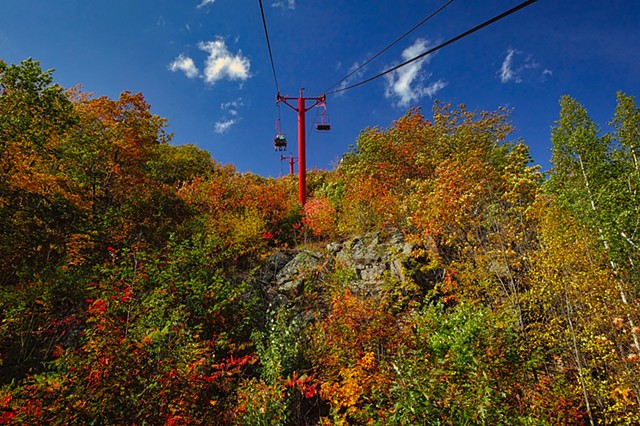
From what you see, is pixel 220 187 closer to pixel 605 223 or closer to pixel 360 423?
pixel 360 423

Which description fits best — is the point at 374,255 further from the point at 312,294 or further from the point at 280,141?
the point at 280,141

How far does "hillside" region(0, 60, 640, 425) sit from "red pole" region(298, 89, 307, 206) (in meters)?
4.14

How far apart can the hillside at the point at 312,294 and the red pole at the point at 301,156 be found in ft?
13.6

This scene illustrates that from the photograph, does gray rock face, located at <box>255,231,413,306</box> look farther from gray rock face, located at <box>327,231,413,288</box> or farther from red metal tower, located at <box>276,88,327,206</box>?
red metal tower, located at <box>276,88,327,206</box>

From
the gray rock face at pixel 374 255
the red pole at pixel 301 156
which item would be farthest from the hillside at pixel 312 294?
the red pole at pixel 301 156

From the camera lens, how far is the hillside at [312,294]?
3.77 meters

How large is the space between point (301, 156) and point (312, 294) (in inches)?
438

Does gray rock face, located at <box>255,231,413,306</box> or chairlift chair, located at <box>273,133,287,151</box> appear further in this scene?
chairlift chair, located at <box>273,133,287,151</box>

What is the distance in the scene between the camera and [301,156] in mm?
18859

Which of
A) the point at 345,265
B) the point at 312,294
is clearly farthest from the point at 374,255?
the point at 312,294

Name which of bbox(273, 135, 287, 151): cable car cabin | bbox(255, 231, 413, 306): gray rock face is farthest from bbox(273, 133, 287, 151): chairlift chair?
bbox(255, 231, 413, 306): gray rock face

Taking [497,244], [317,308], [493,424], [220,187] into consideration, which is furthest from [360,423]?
[220,187]

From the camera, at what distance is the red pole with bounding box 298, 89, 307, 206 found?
59.8ft

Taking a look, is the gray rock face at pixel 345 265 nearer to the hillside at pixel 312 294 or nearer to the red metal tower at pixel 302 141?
the hillside at pixel 312 294
